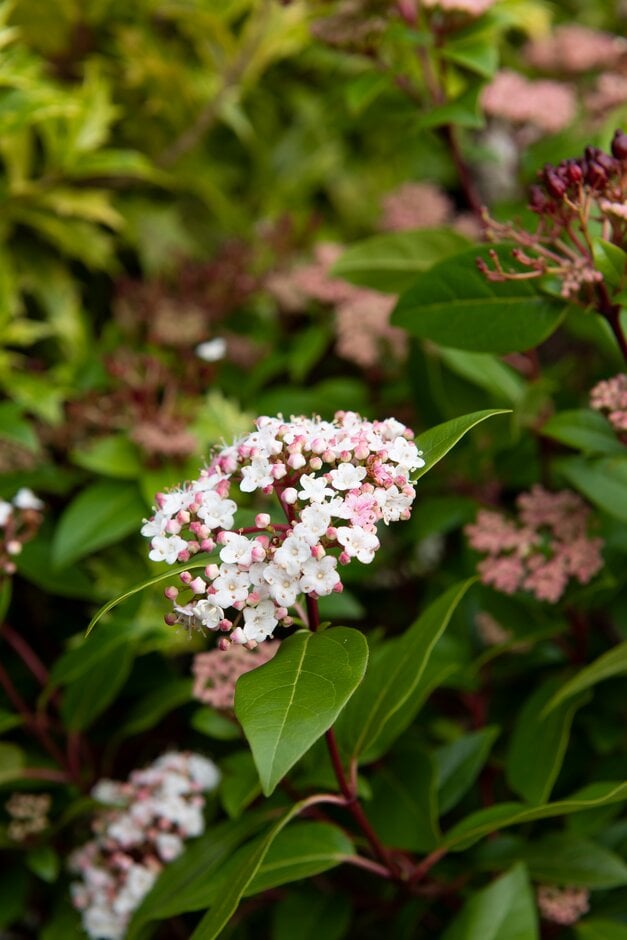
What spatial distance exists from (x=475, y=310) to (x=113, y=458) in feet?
2.17

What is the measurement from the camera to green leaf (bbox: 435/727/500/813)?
1274 millimetres

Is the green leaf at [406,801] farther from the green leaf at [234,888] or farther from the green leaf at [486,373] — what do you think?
the green leaf at [486,373]

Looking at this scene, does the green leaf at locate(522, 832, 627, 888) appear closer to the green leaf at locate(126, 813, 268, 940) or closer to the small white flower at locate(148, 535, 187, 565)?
the green leaf at locate(126, 813, 268, 940)

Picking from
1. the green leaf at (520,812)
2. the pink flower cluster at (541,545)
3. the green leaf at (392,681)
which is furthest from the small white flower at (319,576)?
the pink flower cluster at (541,545)

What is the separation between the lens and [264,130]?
223cm

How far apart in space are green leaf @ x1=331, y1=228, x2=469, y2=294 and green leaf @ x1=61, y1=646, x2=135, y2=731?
0.66m

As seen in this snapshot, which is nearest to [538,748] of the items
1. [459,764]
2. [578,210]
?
[459,764]

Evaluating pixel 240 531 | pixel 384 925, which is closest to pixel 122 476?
pixel 240 531

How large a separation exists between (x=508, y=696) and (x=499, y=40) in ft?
5.44

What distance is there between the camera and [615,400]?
108cm

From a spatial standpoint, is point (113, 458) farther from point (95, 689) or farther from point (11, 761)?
point (11, 761)

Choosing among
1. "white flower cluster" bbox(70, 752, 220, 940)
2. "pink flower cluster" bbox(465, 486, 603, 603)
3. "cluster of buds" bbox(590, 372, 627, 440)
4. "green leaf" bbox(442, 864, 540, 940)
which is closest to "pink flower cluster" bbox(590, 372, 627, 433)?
"cluster of buds" bbox(590, 372, 627, 440)

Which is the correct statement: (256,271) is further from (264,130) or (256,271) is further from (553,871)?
(553,871)

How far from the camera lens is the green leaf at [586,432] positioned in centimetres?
112
